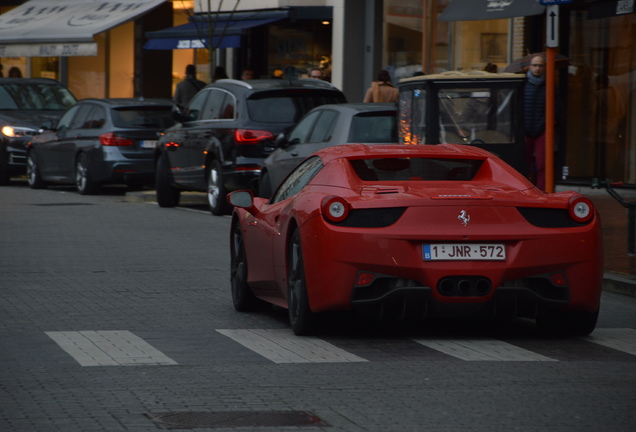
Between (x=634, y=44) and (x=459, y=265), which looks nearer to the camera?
(x=459, y=265)

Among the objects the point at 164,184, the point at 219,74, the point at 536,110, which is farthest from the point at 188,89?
the point at 536,110

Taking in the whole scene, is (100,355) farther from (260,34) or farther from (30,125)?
(260,34)

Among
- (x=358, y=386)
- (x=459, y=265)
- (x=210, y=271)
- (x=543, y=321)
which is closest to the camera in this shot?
(x=358, y=386)

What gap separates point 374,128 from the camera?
16.8 m

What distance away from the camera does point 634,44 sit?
22688 millimetres

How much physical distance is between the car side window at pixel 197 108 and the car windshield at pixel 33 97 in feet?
26.3

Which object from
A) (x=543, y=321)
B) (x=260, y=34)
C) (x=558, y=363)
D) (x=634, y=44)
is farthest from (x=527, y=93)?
(x=260, y=34)

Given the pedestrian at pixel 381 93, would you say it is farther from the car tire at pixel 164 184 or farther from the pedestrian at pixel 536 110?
the pedestrian at pixel 536 110

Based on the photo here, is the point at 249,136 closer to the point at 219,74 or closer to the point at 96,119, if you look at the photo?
the point at 96,119

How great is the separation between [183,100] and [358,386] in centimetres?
2076

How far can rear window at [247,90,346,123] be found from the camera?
1908 cm

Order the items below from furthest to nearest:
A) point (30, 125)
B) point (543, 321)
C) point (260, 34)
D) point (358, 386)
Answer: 1. point (260, 34)
2. point (30, 125)
3. point (543, 321)
4. point (358, 386)

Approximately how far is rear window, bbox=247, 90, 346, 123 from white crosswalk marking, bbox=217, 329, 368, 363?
9.92 meters

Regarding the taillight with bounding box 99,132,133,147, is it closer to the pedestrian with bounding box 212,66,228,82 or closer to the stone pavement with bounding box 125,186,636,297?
the stone pavement with bounding box 125,186,636,297
